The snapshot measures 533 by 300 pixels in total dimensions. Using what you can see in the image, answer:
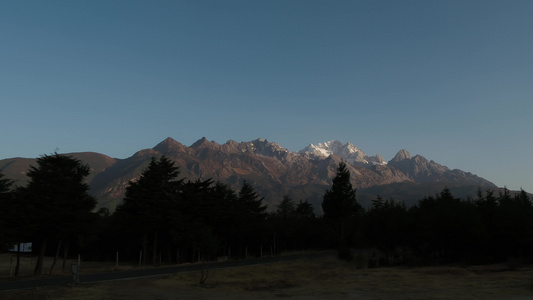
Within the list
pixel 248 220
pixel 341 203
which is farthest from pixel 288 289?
pixel 341 203

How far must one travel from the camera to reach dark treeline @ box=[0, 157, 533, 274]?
1513 inches

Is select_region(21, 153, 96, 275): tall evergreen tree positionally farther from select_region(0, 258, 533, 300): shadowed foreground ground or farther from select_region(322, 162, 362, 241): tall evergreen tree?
select_region(322, 162, 362, 241): tall evergreen tree

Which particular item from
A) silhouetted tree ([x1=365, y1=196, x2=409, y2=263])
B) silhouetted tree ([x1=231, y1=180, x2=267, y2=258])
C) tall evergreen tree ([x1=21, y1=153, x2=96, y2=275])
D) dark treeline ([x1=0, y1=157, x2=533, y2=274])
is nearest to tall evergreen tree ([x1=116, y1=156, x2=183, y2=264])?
dark treeline ([x1=0, y1=157, x2=533, y2=274])

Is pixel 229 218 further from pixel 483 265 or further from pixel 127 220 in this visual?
pixel 483 265

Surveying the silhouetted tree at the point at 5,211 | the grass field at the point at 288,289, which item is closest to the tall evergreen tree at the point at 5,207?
the silhouetted tree at the point at 5,211

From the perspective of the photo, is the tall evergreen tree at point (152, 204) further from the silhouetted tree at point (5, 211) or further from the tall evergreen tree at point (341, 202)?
the tall evergreen tree at point (341, 202)

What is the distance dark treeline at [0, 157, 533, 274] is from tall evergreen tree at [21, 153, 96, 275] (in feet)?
0.30

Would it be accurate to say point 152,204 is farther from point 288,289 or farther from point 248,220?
point 288,289

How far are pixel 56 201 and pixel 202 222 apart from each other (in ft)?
80.5

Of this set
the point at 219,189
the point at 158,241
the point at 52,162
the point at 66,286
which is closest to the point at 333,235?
the point at 219,189

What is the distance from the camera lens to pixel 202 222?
59.7 metres

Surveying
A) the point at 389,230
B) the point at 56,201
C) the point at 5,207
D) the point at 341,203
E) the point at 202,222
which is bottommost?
the point at 389,230

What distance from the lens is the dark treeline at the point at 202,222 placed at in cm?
3844

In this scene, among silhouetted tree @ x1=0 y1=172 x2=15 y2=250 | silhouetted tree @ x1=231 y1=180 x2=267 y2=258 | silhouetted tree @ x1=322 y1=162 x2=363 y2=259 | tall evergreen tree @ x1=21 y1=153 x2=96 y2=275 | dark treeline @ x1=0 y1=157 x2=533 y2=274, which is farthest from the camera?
silhouetted tree @ x1=322 y1=162 x2=363 y2=259
